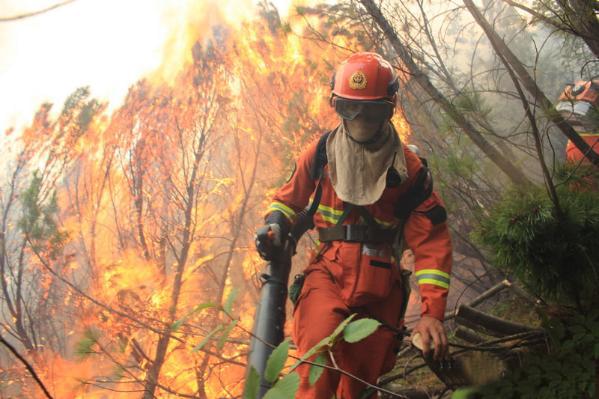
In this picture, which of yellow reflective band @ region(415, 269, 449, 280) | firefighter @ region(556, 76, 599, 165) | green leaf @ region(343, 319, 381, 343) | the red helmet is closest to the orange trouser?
yellow reflective band @ region(415, 269, 449, 280)

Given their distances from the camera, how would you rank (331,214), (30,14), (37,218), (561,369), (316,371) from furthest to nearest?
(37,218) < (331,214) < (561,369) < (30,14) < (316,371)

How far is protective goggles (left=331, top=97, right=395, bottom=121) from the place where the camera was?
7.86 ft

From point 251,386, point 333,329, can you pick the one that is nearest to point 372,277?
point 333,329

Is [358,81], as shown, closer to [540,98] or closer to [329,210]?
[329,210]

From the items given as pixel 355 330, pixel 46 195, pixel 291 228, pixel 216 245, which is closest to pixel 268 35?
pixel 46 195

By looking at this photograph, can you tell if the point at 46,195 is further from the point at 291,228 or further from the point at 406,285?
the point at 406,285

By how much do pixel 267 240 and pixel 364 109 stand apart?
3.02ft

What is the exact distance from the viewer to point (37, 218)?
762 cm

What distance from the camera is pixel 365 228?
7.80ft

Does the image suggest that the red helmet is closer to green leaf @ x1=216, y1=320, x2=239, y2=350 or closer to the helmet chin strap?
the helmet chin strap

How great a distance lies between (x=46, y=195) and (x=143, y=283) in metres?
2.50

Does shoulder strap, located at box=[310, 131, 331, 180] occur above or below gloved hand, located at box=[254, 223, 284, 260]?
above

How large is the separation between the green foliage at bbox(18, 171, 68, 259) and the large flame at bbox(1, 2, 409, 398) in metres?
0.16

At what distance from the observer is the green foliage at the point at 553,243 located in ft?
7.20
